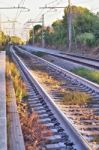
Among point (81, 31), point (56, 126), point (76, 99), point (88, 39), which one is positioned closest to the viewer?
point (56, 126)

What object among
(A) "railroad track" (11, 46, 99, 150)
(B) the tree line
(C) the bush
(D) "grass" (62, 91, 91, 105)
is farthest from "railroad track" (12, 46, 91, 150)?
(B) the tree line

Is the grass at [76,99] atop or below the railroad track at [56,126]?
below

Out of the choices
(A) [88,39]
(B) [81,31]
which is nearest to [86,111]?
(A) [88,39]

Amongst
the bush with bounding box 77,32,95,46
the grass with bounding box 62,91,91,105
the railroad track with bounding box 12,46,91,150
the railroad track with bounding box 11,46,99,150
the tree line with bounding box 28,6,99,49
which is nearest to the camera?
the railroad track with bounding box 12,46,91,150

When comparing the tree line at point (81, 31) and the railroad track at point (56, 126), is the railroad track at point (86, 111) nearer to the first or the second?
the railroad track at point (56, 126)

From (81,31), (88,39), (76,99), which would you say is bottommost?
(88,39)

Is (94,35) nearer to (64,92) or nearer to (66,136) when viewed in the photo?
(64,92)

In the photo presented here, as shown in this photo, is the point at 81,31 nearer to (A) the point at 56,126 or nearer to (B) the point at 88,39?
(B) the point at 88,39

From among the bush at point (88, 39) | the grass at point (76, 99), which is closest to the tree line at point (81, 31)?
the bush at point (88, 39)

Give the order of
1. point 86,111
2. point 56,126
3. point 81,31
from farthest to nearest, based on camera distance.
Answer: point 81,31, point 86,111, point 56,126

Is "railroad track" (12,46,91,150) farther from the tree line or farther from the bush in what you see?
the tree line

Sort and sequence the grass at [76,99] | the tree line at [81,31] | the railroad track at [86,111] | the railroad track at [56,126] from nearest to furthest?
1. the railroad track at [56,126]
2. the railroad track at [86,111]
3. the grass at [76,99]
4. the tree line at [81,31]

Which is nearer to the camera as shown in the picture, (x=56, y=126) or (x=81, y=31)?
(x=56, y=126)

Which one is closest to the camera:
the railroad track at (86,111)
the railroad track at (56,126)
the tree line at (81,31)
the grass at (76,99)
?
the railroad track at (56,126)
